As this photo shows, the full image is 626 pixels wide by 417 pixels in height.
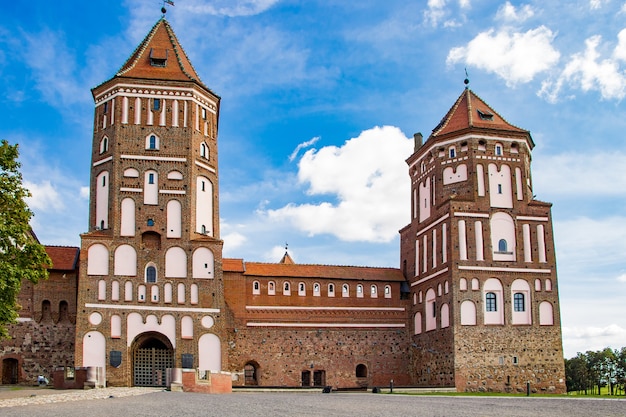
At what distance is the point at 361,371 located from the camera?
162ft

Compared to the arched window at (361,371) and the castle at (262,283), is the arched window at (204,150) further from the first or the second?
the arched window at (361,371)

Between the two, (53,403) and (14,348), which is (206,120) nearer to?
(14,348)

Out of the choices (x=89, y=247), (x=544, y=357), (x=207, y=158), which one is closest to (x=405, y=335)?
(x=544, y=357)

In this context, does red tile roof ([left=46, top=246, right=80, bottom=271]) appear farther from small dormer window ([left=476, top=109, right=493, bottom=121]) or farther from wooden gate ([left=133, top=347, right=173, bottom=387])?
small dormer window ([left=476, top=109, right=493, bottom=121])

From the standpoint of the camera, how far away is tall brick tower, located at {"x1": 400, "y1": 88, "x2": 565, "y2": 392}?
44844 mm

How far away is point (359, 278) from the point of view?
5100 cm

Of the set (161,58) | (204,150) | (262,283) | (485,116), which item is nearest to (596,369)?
(485,116)

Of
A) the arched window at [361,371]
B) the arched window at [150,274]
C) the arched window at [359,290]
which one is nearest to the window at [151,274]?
the arched window at [150,274]

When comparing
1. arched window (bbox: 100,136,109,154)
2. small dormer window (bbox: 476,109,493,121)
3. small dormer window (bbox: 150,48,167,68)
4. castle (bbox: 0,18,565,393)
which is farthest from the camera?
small dormer window (bbox: 476,109,493,121)

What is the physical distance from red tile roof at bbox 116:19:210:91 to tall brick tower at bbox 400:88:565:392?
1682 cm

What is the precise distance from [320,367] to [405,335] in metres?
6.27

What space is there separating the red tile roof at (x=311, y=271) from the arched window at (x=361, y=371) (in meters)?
5.73

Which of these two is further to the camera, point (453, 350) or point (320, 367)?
point (320, 367)

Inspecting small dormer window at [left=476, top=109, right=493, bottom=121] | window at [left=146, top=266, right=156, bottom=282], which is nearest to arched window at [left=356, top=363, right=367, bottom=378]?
window at [left=146, top=266, right=156, bottom=282]
